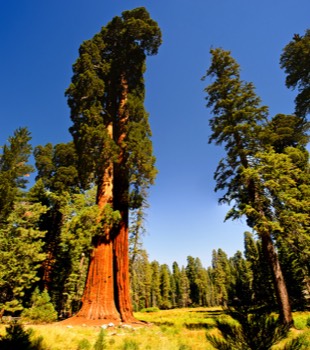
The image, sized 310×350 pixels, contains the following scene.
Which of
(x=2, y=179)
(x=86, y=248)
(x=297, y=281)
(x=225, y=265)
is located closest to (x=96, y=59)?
(x=2, y=179)

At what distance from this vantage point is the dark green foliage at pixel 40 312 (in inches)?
604

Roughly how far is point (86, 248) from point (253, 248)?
145 feet

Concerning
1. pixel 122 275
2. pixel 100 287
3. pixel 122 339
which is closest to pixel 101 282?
pixel 100 287

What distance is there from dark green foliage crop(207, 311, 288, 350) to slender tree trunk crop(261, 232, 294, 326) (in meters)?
8.76

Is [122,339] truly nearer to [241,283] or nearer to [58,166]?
[241,283]

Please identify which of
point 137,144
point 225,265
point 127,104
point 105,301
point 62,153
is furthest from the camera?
point 225,265

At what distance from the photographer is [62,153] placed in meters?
23.0

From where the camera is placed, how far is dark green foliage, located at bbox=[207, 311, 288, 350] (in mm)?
3025

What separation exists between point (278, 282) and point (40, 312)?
14.3m

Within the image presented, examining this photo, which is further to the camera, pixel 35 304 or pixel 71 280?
pixel 71 280

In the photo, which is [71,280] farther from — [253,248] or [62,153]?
[253,248]

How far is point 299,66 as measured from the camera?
14.6 metres

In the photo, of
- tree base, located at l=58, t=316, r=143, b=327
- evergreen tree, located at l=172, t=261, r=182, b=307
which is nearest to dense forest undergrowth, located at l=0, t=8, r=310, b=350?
tree base, located at l=58, t=316, r=143, b=327

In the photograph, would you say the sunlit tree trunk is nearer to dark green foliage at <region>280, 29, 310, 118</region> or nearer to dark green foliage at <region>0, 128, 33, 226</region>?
dark green foliage at <region>0, 128, 33, 226</region>
